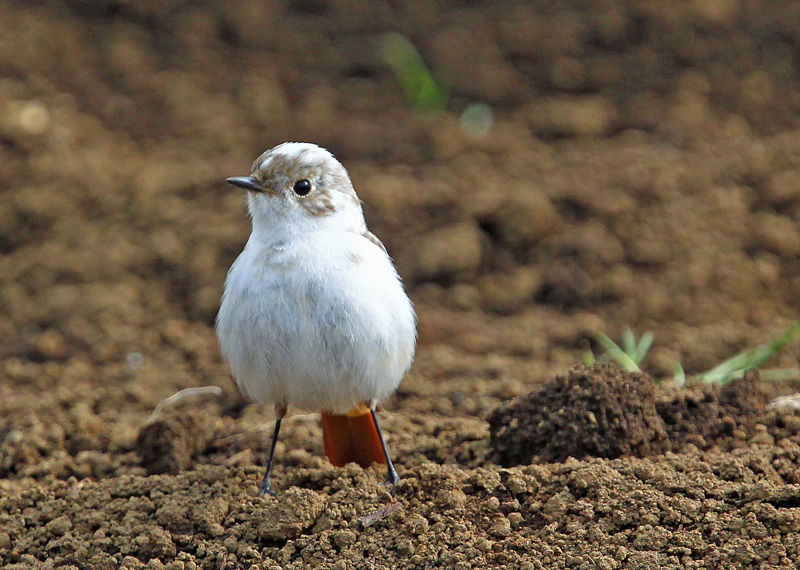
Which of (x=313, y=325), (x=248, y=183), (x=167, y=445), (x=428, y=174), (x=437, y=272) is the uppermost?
(x=248, y=183)

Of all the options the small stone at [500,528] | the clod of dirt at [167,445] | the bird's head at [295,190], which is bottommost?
the small stone at [500,528]

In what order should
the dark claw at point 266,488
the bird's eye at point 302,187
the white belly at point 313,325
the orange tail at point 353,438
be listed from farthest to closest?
the orange tail at point 353,438 < the bird's eye at point 302,187 < the dark claw at point 266,488 < the white belly at point 313,325

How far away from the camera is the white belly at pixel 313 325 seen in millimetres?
3938

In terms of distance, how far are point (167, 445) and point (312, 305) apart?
1.14 m

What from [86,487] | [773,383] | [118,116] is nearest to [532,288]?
[773,383]

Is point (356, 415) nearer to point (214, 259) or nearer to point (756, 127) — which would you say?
point (214, 259)

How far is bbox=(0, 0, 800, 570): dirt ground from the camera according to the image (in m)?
→ 3.62

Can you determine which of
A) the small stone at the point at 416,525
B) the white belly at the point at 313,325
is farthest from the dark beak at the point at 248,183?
the small stone at the point at 416,525

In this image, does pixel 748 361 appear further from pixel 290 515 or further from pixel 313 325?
pixel 290 515

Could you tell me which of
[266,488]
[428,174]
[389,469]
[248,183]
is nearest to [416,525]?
[389,469]

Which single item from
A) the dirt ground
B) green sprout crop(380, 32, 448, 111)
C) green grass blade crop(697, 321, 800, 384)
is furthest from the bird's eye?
green sprout crop(380, 32, 448, 111)

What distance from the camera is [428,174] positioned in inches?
293

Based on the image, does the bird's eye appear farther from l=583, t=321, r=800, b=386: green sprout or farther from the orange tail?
l=583, t=321, r=800, b=386: green sprout

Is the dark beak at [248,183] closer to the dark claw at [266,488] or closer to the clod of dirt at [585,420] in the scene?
the dark claw at [266,488]
